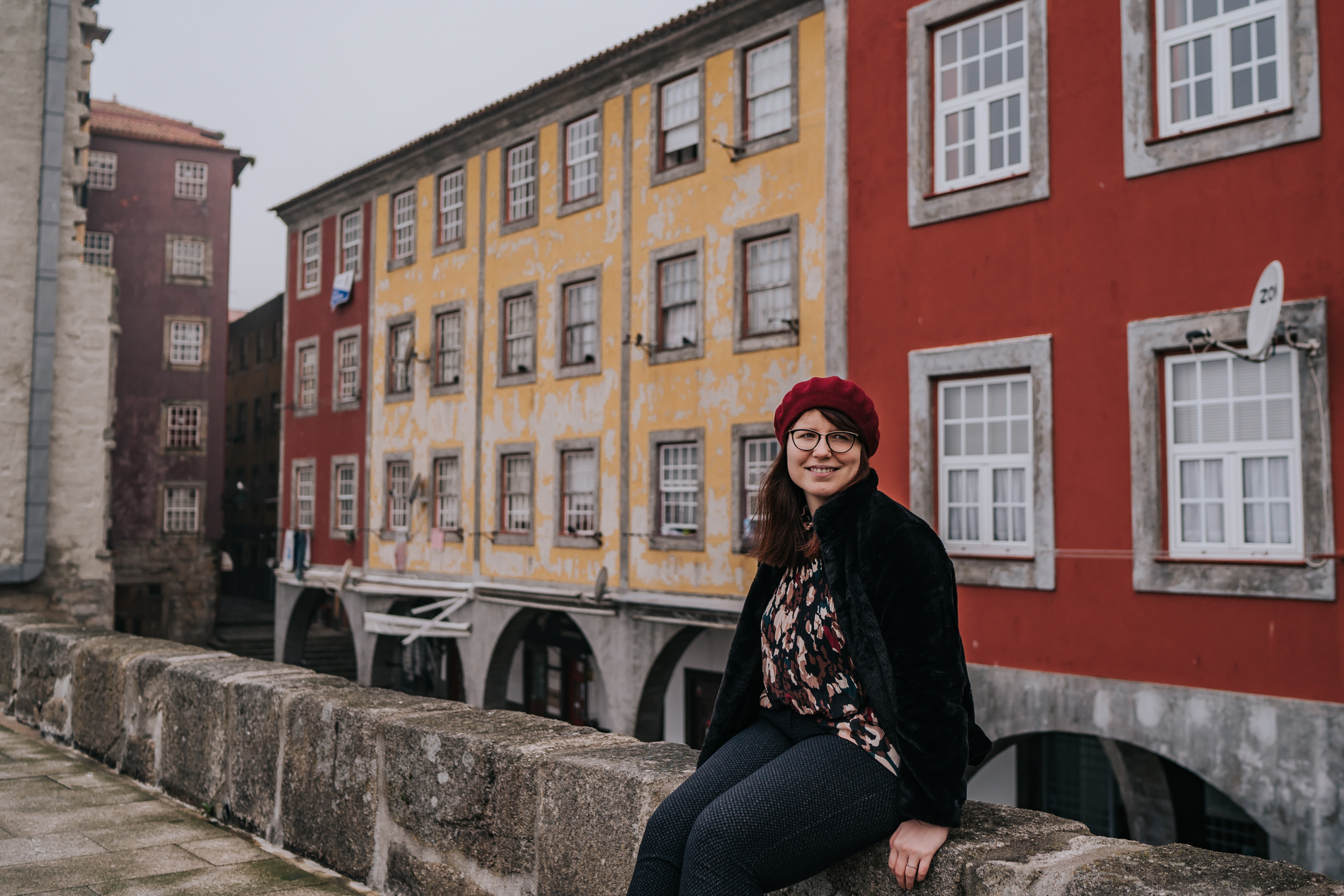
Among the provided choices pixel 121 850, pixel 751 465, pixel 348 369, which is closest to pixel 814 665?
pixel 121 850

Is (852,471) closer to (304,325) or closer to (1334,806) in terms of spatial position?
(1334,806)

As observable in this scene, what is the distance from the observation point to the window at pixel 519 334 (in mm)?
22078

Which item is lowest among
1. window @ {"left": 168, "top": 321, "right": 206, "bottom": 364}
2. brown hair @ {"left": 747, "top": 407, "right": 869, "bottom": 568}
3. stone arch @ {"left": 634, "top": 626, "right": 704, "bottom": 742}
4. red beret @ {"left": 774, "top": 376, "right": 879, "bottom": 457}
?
stone arch @ {"left": 634, "top": 626, "right": 704, "bottom": 742}

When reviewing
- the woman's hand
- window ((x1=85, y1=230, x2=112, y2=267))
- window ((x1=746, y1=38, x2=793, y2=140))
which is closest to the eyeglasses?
the woman's hand

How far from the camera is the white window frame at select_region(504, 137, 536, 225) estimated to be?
22234 mm

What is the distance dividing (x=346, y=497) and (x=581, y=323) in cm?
961

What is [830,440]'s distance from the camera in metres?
2.80

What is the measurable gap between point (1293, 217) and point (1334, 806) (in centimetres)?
526

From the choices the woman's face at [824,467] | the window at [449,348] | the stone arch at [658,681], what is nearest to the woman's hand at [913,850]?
the woman's face at [824,467]

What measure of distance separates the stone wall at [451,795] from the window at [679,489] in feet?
42.4

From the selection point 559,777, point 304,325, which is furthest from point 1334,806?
point 304,325

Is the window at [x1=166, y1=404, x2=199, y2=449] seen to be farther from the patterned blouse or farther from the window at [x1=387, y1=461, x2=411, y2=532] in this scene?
the patterned blouse

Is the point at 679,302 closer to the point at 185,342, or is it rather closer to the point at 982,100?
the point at 982,100

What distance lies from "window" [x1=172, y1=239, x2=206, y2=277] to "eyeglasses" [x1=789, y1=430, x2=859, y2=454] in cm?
4114
